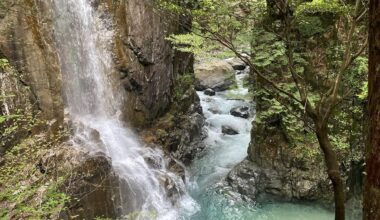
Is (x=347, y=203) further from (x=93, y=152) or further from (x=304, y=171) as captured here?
(x=93, y=152)

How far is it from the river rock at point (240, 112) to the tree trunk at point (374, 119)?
648 inches

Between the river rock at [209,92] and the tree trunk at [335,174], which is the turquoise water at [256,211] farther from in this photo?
the river rock at [209,92]

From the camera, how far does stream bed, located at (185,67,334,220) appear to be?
10.3 meters

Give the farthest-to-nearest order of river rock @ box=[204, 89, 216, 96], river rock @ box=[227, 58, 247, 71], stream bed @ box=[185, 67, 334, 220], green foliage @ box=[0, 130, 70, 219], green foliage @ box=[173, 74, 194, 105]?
1. river rock @ box=[227, 58, 247, 71]
2. river rock @ box=[204, 89, 216, 96]
3. green foliage @ box=[173, 74, 194, 105]
4. stream bed @ box=[185, 67, 334, 220]
5. green foliage @ box=[0, 130, 70, 219]

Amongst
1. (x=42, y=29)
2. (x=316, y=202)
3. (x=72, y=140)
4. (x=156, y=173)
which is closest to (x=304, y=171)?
(x=316, y=202)

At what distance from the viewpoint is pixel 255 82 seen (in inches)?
445

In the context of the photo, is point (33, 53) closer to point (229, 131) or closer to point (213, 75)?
point (229, 131)

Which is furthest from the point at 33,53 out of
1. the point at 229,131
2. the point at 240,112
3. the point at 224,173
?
the point at 240,112

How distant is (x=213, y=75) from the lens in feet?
75.9

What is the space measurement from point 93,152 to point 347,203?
24.6ft

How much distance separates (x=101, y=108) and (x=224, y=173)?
5221 millimetres

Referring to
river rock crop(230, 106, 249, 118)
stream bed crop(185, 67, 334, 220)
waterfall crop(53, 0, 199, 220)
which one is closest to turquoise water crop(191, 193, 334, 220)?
stream bed crop(185, 67, 334, 220)

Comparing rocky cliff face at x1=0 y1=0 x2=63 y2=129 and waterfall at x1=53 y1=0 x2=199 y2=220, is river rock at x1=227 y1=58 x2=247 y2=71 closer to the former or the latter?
waterfall at x1=53 y1=0 x2=199 y2=220

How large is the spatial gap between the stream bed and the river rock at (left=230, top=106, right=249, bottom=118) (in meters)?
0.24
